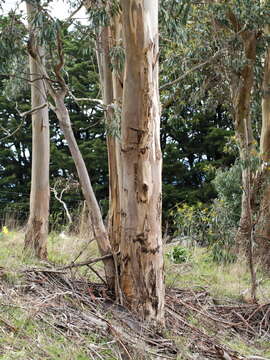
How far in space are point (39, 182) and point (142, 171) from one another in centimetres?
258

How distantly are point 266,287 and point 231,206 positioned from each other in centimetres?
291

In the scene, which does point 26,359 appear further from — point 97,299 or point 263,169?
point 263,169

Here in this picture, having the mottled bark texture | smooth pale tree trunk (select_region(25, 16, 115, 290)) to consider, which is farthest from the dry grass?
the mottled bark texture

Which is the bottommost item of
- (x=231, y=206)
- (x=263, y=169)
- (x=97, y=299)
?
(x=97, y=299)

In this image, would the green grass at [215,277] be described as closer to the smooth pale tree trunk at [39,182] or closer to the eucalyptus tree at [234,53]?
the eucalyptus tree at [234,53]

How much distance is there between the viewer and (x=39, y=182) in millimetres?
6543

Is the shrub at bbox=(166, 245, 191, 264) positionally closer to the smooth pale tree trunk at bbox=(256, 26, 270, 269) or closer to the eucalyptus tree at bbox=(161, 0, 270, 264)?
the eucalyptus tree at bbox=(161, 0, 270, 264)

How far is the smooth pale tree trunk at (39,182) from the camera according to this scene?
6387mm

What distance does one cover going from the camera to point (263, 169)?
29.1ft

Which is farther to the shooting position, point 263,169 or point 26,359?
point 263,169

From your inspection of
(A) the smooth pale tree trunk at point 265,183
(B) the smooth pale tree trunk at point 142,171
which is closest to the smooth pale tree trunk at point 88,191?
(B) the smooth pale tree trunk at point 142,171

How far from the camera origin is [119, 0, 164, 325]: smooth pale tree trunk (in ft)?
13.9

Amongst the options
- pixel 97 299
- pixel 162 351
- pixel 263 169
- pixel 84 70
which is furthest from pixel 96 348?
pixel 84 70

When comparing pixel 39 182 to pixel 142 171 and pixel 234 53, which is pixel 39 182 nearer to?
pixel 142 171
